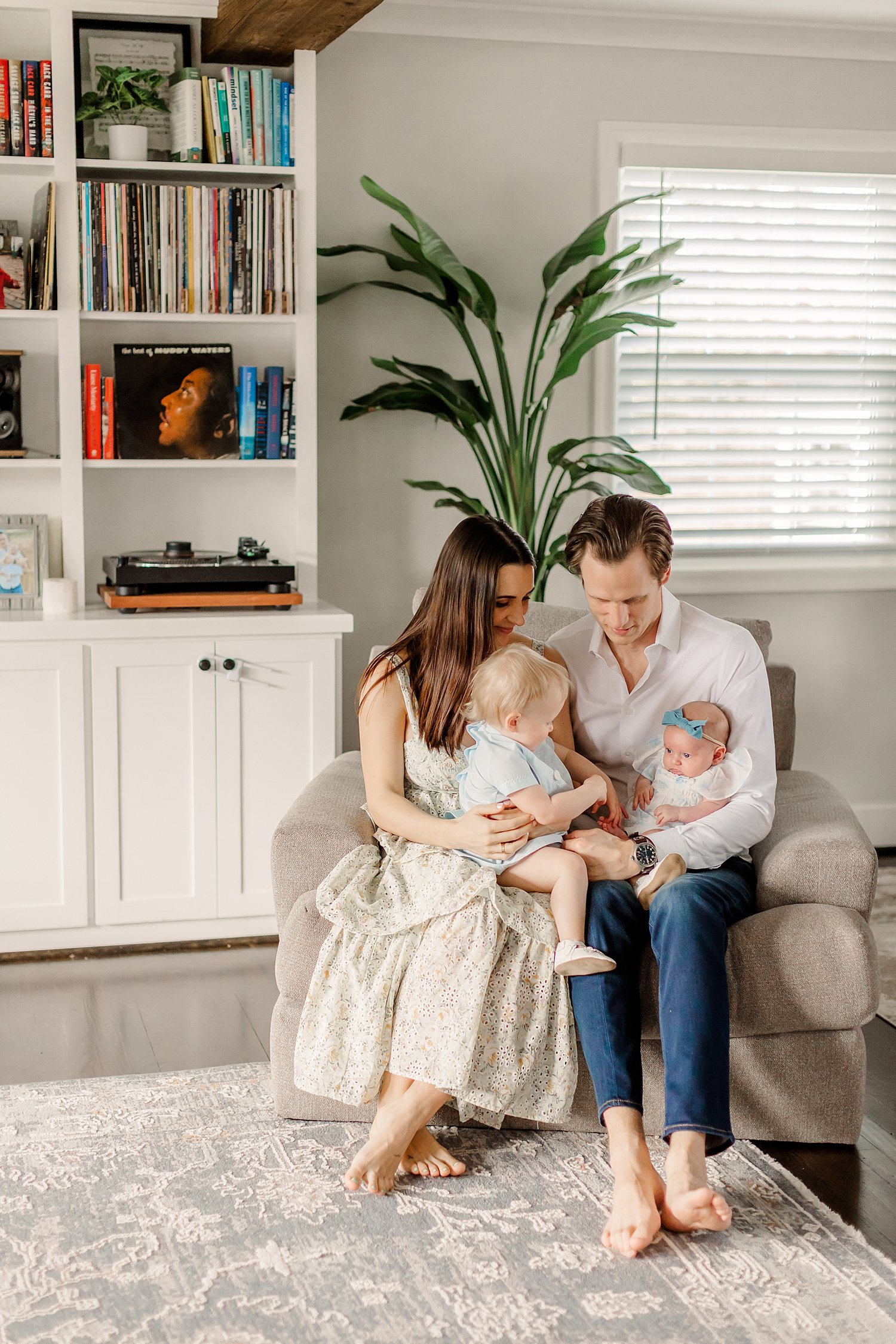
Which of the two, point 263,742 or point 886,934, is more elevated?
point 263,742

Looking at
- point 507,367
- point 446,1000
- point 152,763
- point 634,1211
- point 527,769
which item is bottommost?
point 634,1211

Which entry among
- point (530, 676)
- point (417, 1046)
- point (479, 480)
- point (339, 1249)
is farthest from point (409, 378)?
point (339, 1249)

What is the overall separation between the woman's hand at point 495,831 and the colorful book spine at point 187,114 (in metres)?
2.05

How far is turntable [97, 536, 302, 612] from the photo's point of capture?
334cm

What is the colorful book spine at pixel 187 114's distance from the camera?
3.36 meters

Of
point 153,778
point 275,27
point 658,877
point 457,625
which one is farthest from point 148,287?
point 658,877

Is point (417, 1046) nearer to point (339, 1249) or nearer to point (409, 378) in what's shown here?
point (339, 1249)

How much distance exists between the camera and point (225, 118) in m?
3.42

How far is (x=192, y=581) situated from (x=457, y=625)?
1218 millimetres

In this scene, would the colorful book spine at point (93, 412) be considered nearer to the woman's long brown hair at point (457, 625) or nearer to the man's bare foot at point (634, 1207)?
the woman's long brown hair at point (457, 625)

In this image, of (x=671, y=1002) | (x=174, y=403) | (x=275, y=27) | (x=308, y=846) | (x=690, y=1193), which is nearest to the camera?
(x=690, y=1193)

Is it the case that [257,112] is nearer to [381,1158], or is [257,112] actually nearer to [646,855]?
[646,855]

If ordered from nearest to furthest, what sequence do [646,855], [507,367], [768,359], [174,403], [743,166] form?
[646,855]
[174,403]
[507,367]
[743,166]
[768,359]

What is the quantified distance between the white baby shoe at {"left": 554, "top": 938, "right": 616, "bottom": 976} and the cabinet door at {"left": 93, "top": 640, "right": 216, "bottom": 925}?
1.48 m
